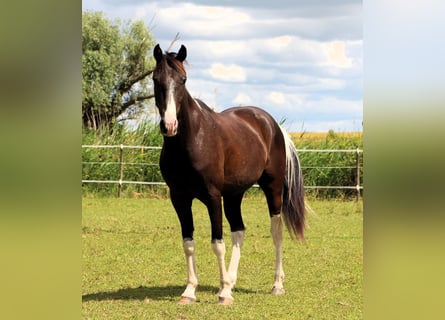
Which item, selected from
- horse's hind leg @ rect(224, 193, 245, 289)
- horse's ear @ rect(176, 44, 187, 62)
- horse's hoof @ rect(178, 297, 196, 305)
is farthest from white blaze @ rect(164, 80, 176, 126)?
horse's hoof @ rect(178, 297, 196, 305)

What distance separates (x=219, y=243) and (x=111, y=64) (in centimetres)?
1912

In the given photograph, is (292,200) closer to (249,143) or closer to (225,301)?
(249,143)

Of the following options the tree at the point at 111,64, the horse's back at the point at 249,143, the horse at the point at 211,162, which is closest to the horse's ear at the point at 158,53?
the horse at the point at 211,162

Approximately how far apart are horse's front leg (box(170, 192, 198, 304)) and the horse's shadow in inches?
9.2

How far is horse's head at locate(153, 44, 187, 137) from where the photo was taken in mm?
4336

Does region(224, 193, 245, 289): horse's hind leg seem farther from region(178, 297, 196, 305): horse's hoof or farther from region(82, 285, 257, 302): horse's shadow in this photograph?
region(178, 297, 196, 305): horse's hoof

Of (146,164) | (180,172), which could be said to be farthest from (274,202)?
(146,164)

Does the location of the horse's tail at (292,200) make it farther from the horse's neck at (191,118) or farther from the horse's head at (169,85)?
the horse's head at (169,85)

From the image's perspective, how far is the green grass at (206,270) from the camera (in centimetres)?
498

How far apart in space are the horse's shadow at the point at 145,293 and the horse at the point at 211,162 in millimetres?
377

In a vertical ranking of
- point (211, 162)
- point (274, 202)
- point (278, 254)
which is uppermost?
point (211, 162)

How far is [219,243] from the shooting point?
16.5 feet
